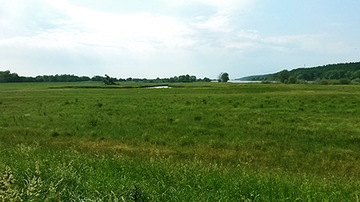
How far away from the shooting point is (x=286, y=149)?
10969mm

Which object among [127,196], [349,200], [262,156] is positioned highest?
[127,196]

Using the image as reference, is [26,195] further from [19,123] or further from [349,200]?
[19,123]

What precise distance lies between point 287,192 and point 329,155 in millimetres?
5698

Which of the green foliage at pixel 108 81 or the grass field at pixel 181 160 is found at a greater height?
the green foliage at pixel 108 81

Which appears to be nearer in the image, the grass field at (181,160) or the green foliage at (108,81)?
the grass field at (181,160)

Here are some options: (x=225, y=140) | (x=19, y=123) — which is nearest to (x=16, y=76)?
(x=19, y=123)

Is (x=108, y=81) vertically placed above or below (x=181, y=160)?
above

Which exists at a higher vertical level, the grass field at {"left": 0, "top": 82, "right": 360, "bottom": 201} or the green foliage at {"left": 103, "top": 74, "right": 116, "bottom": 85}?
the green foliage at {"left": 103, "top": 74, "right": 116, "bottom": 85}

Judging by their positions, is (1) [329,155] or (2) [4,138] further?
(2) [4,138]

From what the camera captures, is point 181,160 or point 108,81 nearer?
point 181,160

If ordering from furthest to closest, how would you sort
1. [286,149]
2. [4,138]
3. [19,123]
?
[19,123] < [4,138] < [286,149]

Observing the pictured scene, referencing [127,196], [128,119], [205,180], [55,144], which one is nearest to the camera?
[127,196]

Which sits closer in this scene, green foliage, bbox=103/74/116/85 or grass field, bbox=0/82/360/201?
grass field, bbox=0/82/360/201

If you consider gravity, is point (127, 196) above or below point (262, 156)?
above
